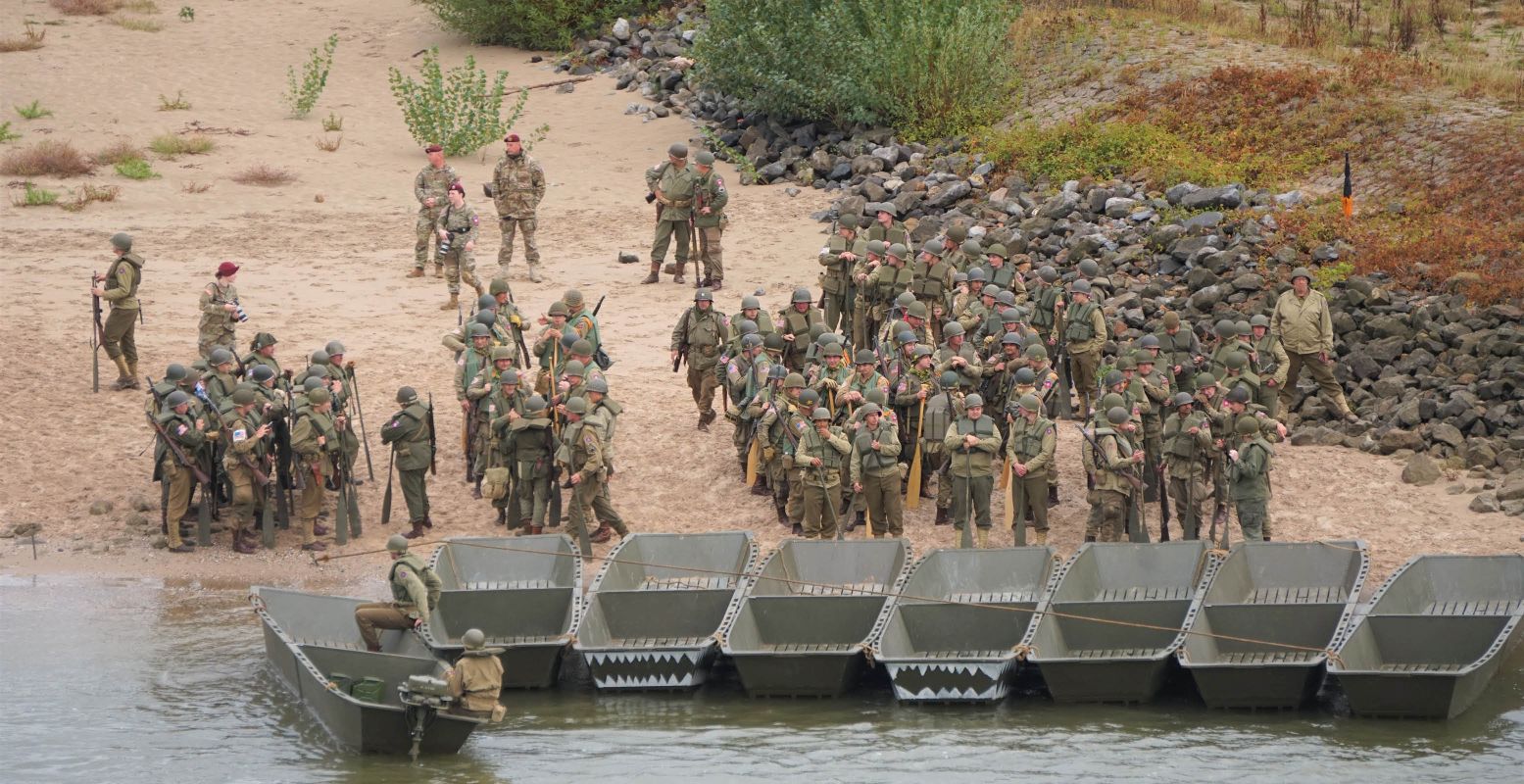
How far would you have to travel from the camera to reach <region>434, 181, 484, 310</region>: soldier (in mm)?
23672

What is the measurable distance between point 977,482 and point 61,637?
8.51m

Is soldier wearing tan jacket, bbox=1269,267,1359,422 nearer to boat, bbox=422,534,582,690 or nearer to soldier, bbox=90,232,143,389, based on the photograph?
boat, bbox=422,534,582,690

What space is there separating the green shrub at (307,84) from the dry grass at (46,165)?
4.48 metres

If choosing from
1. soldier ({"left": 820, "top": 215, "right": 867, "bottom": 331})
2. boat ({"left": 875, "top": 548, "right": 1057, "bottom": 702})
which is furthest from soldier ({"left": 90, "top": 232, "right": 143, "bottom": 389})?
boat ({"left": 875, "top": 548, "right": 1057, "bottom": 702})

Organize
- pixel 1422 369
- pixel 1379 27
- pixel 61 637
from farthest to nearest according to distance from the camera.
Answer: pixel 1379 27 < pixel 1422 369 < pixel 61 637

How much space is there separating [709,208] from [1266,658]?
10.7 m

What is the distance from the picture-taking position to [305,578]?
18.7 meters

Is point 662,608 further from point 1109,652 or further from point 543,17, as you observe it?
point 543,17

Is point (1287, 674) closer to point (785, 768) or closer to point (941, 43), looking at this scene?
point (785, 768)

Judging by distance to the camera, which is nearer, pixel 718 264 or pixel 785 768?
pixel 785 768

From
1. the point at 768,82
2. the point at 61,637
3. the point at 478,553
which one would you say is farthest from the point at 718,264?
the point at 61,637

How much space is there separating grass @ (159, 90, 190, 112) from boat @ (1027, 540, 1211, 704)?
2154cm

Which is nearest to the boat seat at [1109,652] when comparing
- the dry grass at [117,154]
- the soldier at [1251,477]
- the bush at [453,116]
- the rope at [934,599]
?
the rope at [934,599]

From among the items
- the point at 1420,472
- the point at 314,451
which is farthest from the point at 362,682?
the point at 1420,472
